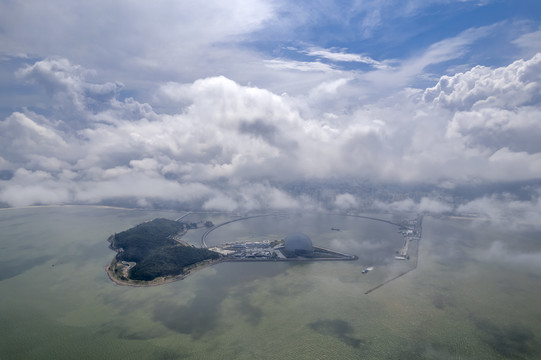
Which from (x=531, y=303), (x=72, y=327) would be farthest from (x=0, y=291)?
(x=531, y=303)

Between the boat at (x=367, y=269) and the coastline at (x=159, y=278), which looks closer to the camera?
the coastline at (x=159, y=278)

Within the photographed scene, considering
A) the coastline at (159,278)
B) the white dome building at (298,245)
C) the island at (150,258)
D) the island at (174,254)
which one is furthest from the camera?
the white dome building at (298,245)

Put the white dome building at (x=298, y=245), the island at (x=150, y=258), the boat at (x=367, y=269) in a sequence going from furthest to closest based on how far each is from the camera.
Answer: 1. the white dome building at (x=298, y=245)
2. the boat at (x=367, y=269)
3. the island at (x=150, y=258)

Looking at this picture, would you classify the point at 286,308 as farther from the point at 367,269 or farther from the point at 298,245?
the point at 298,245

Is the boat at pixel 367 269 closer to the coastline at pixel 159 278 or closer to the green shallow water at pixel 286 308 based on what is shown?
the green shallow water at pixel 286 308

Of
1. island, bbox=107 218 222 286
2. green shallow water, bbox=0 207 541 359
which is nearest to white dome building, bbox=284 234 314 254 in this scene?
green shallow water, bbox=0 207 541 359

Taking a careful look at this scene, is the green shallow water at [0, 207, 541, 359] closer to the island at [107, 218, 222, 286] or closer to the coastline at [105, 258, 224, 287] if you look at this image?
the coastline at [105, 258, 224, 287]

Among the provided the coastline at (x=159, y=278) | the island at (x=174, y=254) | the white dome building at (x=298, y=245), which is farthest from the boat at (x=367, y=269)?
the coastline at (x=159, y=278)

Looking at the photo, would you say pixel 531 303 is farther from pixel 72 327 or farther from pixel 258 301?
pixel 72 327
